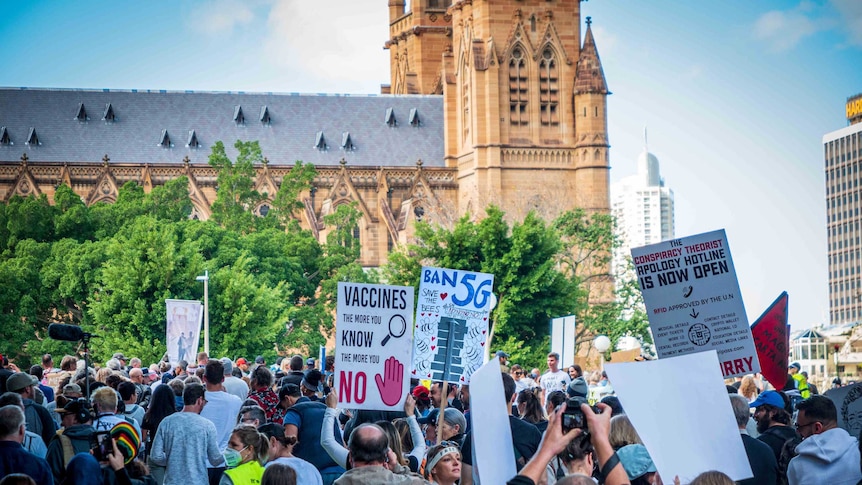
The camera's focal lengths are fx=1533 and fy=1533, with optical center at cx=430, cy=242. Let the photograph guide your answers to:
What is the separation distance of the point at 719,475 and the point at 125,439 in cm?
441

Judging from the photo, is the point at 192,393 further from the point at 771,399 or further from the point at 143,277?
the point at 143,277

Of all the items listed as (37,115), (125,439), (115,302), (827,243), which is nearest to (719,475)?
(125,439)

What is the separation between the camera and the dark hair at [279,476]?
820 cm

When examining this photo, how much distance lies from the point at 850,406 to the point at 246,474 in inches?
162

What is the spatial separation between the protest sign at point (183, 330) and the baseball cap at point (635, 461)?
21750 mm

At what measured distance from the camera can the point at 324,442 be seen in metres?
10.7

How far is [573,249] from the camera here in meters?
74.8

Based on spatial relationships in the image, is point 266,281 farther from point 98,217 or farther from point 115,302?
point 115,302

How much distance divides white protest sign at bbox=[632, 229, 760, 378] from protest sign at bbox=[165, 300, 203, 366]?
19034 mm

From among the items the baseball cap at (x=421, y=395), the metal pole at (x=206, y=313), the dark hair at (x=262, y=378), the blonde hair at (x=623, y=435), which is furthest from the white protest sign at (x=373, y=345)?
the metal pole at (x=206, y=313)

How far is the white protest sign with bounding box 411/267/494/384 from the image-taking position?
13.1 m

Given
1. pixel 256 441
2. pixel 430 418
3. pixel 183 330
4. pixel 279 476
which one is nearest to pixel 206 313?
pixel 183 330

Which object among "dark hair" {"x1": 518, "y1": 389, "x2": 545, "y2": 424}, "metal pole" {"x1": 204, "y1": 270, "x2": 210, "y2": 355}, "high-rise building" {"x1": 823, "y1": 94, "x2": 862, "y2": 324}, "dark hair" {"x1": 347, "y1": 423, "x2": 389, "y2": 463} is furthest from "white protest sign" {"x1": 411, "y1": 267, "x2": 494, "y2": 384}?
"high-rise building" {"x1": 823, "y1": 94, "x2": 862, "y2": 324}

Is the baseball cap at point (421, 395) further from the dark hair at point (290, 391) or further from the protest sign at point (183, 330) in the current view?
the protest sign at point (183, 330)
